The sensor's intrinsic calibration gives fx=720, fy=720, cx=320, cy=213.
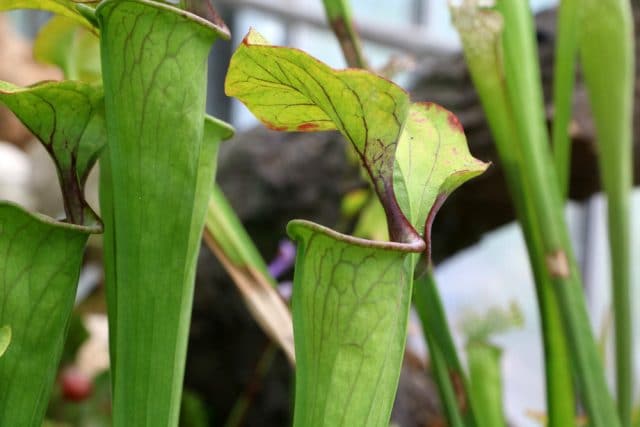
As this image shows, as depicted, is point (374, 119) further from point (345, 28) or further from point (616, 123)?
point (616, 123)

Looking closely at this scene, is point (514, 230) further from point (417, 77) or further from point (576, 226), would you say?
point (417, 77)

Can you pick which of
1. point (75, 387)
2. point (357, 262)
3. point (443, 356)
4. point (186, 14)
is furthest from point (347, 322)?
point (75, 387)

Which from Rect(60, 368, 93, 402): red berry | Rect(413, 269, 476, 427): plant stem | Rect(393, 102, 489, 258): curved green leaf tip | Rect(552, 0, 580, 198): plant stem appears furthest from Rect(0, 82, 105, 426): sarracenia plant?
Rect(60, 368, 93, 402): red berry

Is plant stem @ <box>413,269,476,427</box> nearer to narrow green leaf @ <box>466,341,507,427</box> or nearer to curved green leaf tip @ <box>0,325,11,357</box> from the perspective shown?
narrow green leaf @ <box>466,341,507,427</box>

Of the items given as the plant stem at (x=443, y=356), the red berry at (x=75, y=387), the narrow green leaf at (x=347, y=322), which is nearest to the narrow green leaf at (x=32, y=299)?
the narrow green leaf at (x=347, y=322)

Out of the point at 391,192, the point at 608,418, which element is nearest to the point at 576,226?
the point at 608,418
